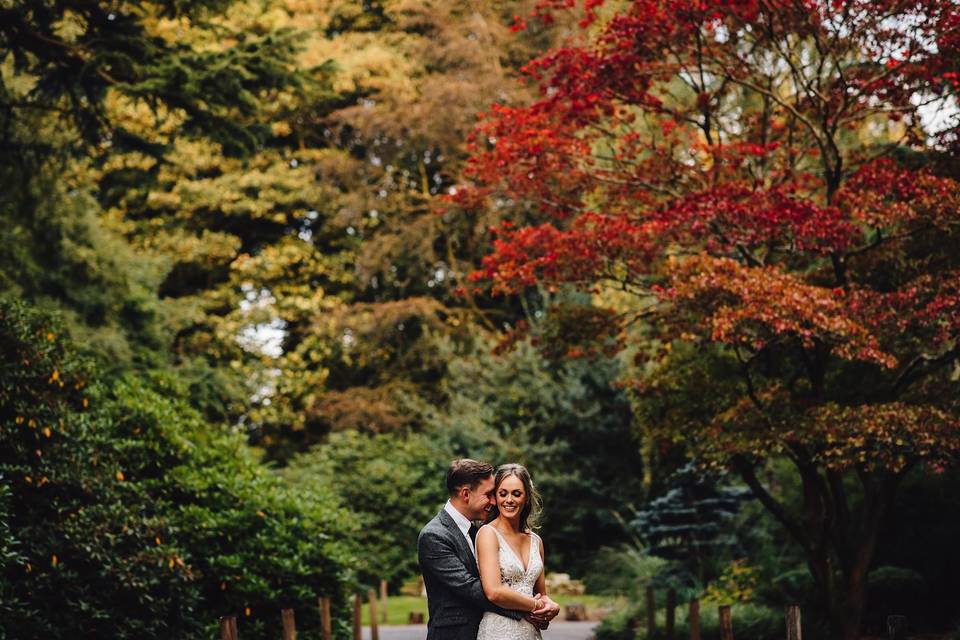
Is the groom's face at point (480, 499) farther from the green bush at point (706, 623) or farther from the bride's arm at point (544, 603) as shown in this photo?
the green bush at point (706, 623)

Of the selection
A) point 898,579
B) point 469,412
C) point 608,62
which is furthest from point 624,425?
point 608,62

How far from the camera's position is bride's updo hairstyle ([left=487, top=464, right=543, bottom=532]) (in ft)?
17.7

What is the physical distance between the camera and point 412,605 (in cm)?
2105

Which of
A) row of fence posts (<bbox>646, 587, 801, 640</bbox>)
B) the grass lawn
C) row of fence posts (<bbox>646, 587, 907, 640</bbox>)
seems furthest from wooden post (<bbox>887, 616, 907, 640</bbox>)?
the grass lawn

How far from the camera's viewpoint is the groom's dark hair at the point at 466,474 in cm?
538

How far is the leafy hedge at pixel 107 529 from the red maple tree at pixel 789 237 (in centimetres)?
394

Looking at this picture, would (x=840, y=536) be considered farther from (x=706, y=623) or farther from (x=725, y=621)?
(x=725, y=621)

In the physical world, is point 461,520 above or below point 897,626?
above

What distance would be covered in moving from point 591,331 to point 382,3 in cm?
2028

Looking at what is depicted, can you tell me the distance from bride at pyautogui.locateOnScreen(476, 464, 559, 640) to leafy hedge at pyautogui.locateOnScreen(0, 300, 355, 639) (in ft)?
12.1

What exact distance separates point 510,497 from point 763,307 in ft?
16.1

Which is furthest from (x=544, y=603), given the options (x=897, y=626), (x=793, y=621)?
(x=793, y=621)

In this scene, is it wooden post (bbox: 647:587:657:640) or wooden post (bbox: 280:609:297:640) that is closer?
wooden post (bbox: 280:609:297:640)

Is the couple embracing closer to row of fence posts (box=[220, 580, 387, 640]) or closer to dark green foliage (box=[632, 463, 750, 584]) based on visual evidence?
row of fence posts (box=[220, 580, 387, 640])
